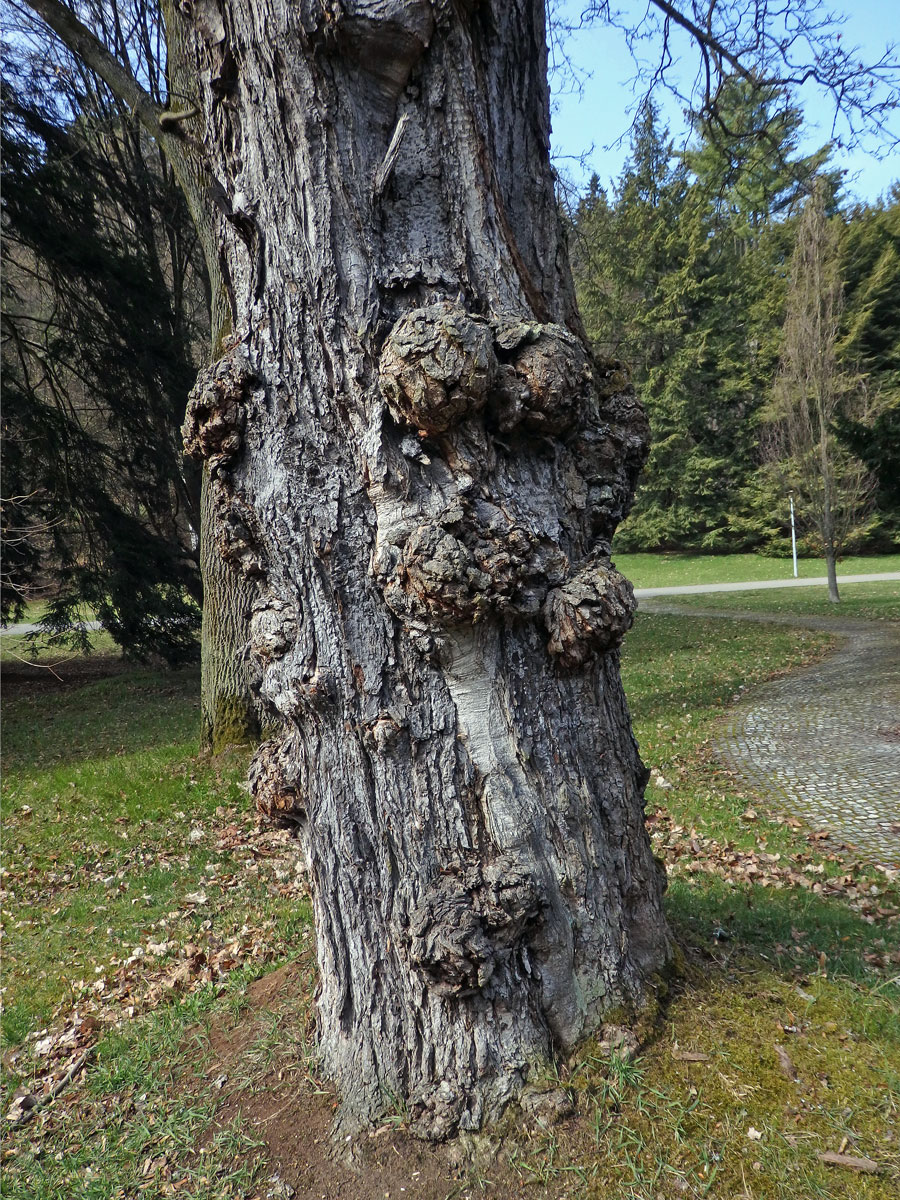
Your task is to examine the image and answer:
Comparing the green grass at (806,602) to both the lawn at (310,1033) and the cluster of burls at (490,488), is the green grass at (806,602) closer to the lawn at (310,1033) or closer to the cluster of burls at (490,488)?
the lawn at (310,1033)

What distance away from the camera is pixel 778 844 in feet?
17.7

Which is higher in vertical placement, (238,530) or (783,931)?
(238,530)

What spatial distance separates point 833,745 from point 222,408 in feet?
25.2

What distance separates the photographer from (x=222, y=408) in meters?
2.37

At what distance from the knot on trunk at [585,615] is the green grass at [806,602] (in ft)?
54.8

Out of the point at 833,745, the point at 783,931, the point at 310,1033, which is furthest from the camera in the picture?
the point at 833,745

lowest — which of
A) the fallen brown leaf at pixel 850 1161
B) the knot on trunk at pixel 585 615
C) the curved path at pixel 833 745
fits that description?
the curved path at pixel 833 745

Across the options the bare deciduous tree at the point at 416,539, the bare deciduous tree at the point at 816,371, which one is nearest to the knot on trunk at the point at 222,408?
the bare deciduous tree at the point at 416,539

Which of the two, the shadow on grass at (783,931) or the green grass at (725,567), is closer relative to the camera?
the shadow on grass at (783,931)

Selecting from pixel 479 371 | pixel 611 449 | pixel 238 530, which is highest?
pixel 479 371

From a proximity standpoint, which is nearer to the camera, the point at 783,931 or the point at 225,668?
the point at 783,931

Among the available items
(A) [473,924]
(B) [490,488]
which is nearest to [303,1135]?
(A) [473,924]

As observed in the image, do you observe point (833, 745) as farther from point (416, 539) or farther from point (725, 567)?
point (725, 567)

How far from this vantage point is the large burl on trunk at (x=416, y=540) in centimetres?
222
